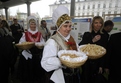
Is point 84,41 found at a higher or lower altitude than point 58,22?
lower

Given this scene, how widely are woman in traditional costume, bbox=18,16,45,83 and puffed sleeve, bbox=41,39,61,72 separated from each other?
119 centimetres

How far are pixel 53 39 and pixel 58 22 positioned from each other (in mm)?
183

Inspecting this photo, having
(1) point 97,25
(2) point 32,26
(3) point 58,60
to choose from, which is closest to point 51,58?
(3) point 58,60

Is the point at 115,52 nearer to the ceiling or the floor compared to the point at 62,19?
nearer to the floor

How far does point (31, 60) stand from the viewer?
211 cm

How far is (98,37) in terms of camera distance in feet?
5.36

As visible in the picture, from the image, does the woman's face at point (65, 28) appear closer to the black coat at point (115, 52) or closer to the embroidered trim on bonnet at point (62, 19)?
the embroidered trim on bonnet at point (62, 19)

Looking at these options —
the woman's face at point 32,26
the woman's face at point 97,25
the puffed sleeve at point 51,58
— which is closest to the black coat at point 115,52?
the woman's face at point 97,25

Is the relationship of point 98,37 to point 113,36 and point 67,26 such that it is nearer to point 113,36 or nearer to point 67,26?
point 113,36

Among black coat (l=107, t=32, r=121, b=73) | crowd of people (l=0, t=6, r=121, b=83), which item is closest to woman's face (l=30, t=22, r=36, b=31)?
crowd of people (l=0, t=6, r=121, b=83)

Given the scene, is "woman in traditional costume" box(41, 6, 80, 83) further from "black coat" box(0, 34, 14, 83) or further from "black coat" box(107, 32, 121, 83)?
"black coat" box(0, 34, 14, 83)

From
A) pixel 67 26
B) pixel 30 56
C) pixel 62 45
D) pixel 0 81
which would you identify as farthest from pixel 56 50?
pixel 30 56

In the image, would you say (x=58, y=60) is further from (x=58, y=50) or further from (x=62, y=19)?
(x=62, y=19)

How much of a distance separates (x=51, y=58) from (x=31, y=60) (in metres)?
1.33
